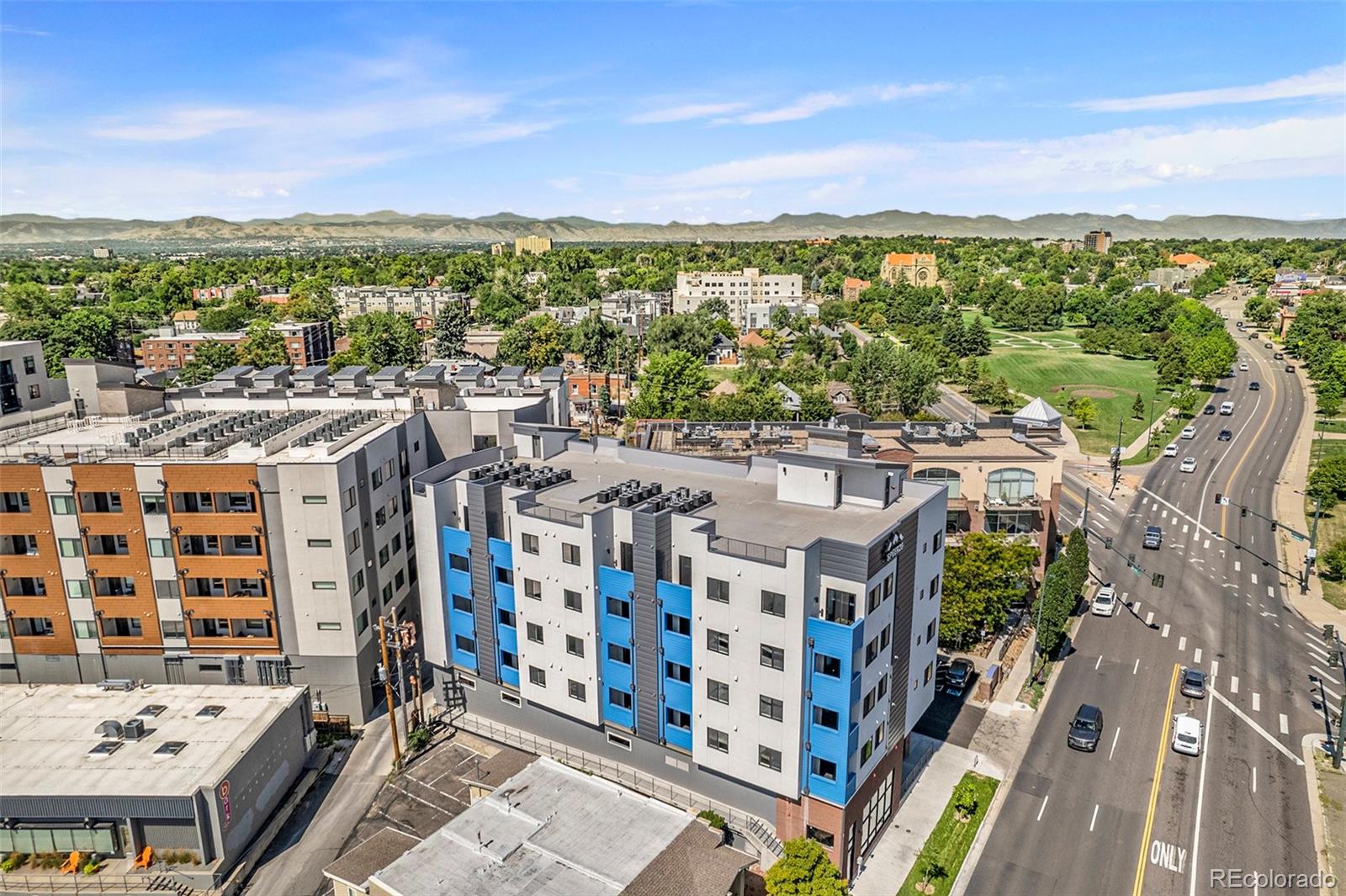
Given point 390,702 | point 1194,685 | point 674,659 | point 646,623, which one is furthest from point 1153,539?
point 390,702

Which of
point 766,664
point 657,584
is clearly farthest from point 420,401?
point 766,664

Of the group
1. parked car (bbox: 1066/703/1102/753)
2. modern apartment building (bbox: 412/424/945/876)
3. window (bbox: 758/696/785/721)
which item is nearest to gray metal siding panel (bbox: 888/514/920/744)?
modern apartment building (bbox: 412/424/945/876)

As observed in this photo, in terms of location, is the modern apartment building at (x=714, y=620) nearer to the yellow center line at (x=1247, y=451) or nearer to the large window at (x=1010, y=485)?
the large window at (x=1010, y=485)

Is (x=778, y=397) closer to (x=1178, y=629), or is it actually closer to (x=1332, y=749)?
(x=1178, y=629)

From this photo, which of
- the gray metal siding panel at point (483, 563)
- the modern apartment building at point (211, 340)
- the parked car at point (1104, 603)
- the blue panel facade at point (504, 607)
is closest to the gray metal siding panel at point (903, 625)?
the blue panel facade at point (504, 607)

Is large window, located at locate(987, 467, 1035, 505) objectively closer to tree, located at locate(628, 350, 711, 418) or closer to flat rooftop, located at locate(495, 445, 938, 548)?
flat rooftop, located at locate(495, 445, 938, 548)

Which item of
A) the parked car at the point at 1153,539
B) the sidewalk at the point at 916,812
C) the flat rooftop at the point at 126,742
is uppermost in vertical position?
the flat rooftop at the point at 126,742
